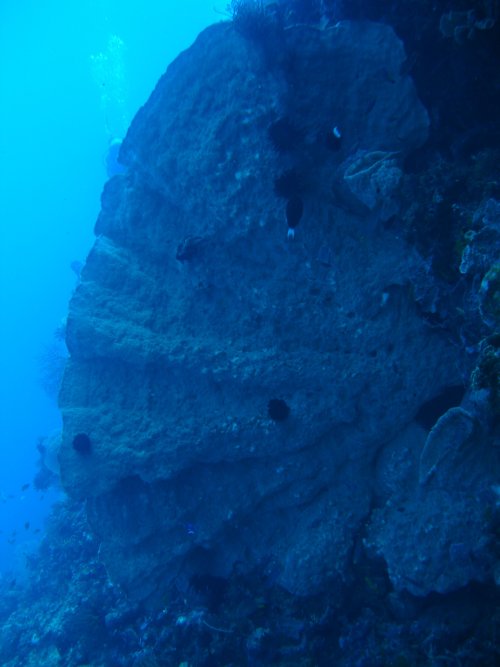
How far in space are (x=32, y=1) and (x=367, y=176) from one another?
149 metres

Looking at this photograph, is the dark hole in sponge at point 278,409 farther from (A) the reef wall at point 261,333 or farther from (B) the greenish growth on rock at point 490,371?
(B) the greenish growth on rock at point 490,371

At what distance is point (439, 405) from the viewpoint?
6477 millimetres

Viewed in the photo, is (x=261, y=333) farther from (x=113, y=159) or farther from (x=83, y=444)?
(x=113, y=159)

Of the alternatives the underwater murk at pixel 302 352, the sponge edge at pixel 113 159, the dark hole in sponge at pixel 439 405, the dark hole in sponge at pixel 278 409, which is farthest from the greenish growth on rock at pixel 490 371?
the sponge edge at pixel 113 159

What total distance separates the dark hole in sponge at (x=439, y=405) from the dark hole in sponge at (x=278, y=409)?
2.18m

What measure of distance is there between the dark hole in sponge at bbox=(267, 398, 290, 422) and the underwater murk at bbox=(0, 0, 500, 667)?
0.06 meters

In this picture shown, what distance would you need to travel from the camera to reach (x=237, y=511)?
26.9 ft

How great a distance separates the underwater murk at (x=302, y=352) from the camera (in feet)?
18.6

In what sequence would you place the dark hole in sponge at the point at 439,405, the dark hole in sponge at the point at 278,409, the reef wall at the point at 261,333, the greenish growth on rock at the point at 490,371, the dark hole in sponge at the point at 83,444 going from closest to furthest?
the greenish growth on rock at the point at 490,371
the dark hole in sponge at the point at 439,405
the reef wall at the point at 261,333
the dark hole in sponge at the point at 278,409
the dark hole in sponge at the point at 83,444

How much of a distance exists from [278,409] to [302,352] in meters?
1.10

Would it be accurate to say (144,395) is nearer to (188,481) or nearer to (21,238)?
(188,481)

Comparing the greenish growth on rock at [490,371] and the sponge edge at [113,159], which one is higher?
the sponge edge at [113,159]

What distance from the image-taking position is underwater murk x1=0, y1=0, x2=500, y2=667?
567 cm

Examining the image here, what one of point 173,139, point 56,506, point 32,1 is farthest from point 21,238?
point 173,139
